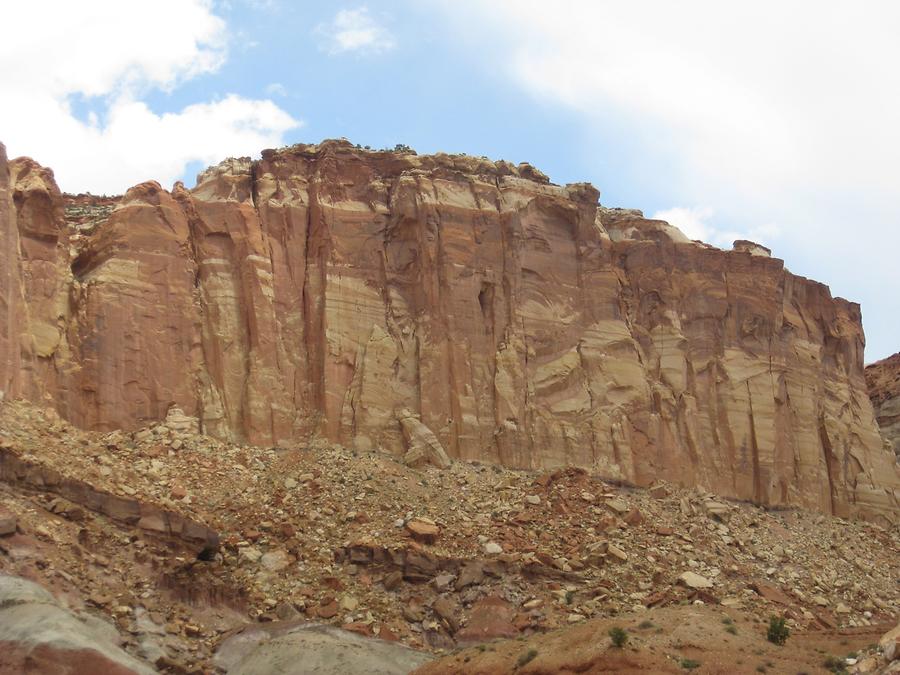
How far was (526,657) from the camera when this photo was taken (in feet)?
104

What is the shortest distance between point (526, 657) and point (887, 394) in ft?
146

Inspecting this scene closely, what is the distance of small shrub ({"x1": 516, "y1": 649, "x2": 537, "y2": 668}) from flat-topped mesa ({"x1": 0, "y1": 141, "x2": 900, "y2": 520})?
12847mm

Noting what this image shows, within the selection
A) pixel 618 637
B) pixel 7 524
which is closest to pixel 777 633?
pixel 618 637

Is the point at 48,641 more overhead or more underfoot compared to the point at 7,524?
more underfoot

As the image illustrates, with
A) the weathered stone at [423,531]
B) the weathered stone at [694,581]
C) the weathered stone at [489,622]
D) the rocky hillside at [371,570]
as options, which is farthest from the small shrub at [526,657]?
the weathered stone at [694,581]

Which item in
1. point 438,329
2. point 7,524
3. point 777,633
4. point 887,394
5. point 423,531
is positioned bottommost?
point 777,633

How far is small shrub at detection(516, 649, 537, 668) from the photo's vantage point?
31766 millimetres

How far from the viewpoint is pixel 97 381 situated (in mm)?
41688

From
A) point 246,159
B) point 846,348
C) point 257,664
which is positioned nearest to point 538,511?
point 257,664

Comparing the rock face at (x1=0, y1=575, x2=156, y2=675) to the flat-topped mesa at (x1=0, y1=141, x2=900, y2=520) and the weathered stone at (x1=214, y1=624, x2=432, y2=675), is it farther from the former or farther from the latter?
the flat-topped mesa at (x1=0, y1=141, x2=900, y2=520)

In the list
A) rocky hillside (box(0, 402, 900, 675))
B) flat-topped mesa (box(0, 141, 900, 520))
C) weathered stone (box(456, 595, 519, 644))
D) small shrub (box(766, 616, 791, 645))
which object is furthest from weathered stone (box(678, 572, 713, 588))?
flat-topped mesa (box(0, 141, 900, 520))

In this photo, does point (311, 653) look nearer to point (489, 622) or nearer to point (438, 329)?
point (489, 622)

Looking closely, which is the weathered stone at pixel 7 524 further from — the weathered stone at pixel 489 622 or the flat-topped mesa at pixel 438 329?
the weathered stone at pixel 489 622

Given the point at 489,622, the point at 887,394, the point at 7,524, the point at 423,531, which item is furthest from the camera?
the point at 887,394
